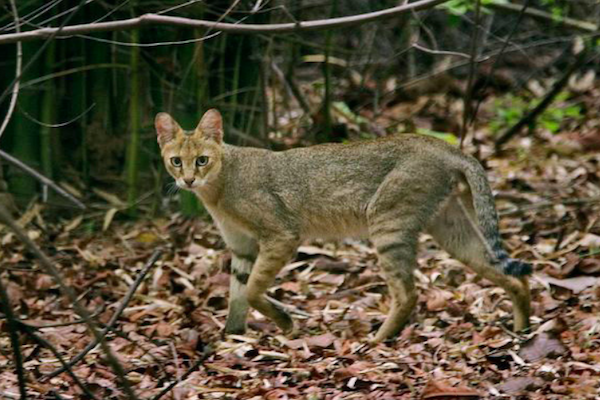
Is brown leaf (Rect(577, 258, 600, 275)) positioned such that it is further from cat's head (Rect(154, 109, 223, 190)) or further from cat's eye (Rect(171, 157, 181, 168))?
cat's eye (Rect(171, 157, 181, 168))

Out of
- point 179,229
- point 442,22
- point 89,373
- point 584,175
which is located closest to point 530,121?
point 584,175

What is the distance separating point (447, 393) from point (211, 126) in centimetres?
268

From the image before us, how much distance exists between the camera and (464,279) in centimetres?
756

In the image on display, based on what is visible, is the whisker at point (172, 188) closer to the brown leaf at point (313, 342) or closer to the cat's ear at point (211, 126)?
the cat's ear at point (211, 126)

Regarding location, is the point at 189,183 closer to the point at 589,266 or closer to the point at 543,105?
the point at 589,266

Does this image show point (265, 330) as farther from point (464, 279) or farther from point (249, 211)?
point (464, 279)

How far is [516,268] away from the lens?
6172 millimetres

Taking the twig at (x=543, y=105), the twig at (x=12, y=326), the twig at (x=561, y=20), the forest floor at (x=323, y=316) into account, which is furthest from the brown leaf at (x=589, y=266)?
the twig at (x=12, y=326)

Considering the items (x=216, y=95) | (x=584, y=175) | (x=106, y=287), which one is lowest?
(x=106, y=287)

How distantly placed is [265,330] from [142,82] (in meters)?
3.38

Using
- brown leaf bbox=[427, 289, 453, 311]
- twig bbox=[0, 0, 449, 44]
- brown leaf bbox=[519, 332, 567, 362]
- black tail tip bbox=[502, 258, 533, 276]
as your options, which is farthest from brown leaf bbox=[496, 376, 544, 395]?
twig bbox=[0, 0, 449, 44]

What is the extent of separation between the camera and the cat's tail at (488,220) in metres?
6.20

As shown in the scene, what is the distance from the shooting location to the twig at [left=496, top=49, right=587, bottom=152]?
10062 millimetres

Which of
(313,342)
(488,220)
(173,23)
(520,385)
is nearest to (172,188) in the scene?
(313,342)
